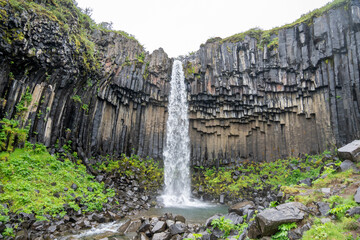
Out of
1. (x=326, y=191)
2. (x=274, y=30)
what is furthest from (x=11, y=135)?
(x=274, y=30)

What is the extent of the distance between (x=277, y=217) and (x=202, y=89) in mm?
19908

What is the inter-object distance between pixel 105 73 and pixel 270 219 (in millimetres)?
18548

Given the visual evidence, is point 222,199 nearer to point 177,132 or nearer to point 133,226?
point 177,132

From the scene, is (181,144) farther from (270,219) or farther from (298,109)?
(270,219)

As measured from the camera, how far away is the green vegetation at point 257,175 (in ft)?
59.1

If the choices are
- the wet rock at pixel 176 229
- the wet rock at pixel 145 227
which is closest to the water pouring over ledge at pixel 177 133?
the wet rock at pixel 145 227

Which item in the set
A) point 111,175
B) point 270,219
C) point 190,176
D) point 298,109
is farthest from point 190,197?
point 270,219

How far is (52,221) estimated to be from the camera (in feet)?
30.4

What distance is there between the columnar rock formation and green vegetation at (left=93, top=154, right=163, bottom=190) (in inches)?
51.5

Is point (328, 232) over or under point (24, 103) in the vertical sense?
under

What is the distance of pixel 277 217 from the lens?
16.6ft

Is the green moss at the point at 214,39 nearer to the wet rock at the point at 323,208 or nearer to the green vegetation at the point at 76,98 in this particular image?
the green vegetation at the point at 76,98

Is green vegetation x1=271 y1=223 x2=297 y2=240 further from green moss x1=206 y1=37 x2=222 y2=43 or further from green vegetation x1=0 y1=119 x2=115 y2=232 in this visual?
green moss x1=206 y1=37 x2=222 y2=43

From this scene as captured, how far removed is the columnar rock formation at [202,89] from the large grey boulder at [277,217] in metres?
14.2
